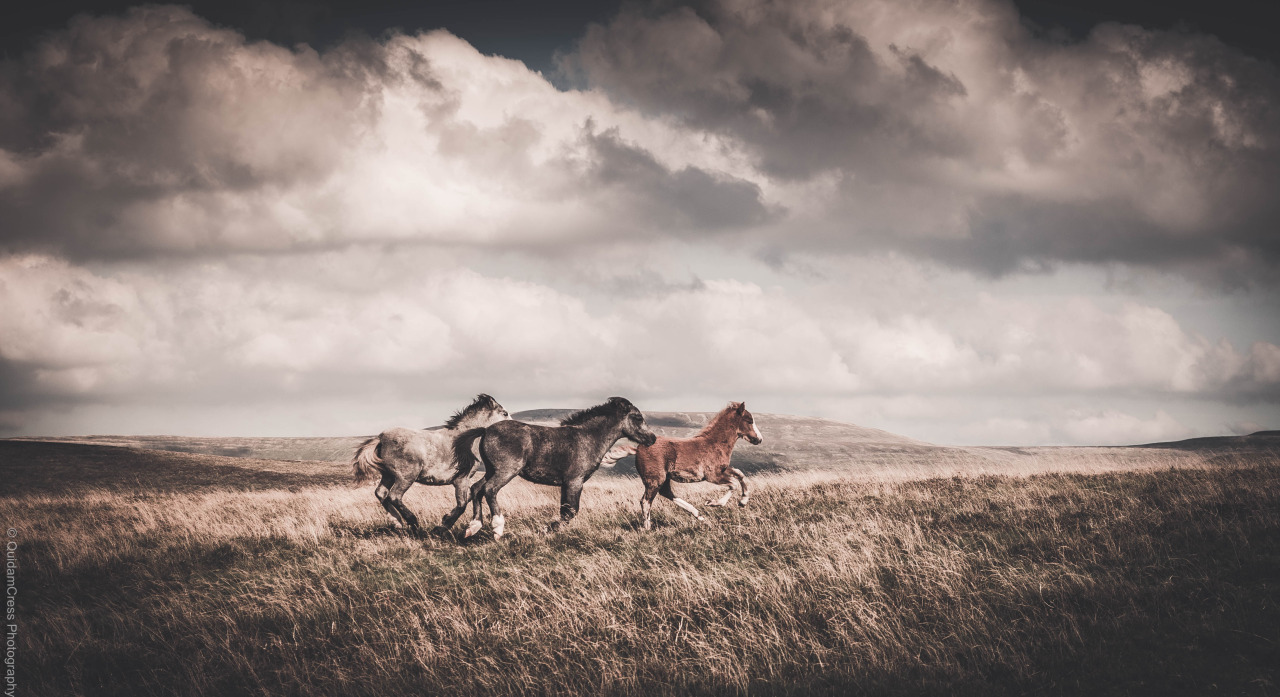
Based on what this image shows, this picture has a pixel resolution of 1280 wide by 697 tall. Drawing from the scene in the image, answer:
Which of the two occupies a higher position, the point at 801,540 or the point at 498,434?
the point at 498,434

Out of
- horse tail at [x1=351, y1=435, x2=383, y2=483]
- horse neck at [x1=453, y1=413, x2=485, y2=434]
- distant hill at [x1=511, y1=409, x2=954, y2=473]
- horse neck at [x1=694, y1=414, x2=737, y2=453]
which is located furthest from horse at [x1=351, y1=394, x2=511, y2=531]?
distant hill at [x1=511, y1=409, x2=954, y2=473]

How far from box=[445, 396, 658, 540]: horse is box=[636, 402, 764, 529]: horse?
430 millimetres

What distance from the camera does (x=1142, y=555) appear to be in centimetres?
731

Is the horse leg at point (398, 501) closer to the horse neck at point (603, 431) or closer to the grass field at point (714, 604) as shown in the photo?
the grass field at point (714, 604)

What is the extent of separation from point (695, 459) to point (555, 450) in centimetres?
297

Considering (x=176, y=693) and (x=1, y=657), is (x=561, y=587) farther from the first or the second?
(x=1, y=657)

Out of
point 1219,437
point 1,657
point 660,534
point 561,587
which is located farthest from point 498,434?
point 1219,437

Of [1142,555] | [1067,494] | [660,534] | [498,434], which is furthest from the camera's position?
[1067,494]

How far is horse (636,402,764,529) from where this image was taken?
40.2 feet

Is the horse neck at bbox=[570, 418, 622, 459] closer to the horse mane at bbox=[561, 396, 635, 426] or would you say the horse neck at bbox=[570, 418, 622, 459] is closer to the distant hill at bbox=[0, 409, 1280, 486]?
the horse mane at bbox=[561, 396, 635, 426]

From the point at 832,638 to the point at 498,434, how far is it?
23.6ft

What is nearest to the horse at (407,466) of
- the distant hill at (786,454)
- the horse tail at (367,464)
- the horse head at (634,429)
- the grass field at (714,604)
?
the horse tail at (367,464)

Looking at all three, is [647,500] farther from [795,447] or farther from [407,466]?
[795,447]

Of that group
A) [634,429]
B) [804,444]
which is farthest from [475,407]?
[804,444]
